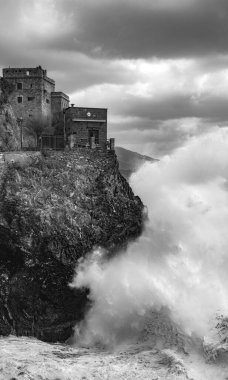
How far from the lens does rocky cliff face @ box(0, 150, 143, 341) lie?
163 feet

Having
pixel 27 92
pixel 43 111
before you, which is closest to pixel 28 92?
pixel 27 92

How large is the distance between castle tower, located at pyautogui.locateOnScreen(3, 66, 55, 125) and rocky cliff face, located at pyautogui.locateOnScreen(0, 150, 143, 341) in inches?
488

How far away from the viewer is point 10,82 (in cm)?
6525

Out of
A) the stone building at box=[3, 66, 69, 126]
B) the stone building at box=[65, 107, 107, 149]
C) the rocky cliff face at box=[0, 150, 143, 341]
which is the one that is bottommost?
the rocky cliff face at box=[0, 150, 143, 341]

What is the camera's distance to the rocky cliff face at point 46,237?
163 feet

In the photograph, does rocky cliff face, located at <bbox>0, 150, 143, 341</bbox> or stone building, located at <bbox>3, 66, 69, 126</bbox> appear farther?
stone building, located at <bbox>3, 66, 69, 126</bbox>

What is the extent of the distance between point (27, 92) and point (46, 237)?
25076 millimetres

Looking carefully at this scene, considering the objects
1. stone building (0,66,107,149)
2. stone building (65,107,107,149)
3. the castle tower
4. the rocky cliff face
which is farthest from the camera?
the castle tower

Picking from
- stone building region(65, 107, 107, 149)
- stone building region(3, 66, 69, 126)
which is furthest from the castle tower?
stone building region(65, 107, 107, 149)

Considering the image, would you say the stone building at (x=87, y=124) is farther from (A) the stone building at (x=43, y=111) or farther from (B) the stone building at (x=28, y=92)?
(B) the stone building at (x=28, y=92)

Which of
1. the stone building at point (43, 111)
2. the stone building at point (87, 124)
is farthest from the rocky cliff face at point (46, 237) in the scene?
the stone building at point (43, 111)

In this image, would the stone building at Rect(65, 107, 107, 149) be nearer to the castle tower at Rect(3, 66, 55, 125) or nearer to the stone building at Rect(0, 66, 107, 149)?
the stone building at Rect(0, 66, 107, 149)

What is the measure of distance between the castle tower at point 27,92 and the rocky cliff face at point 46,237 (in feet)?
40.6

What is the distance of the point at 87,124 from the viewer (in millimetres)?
65125
